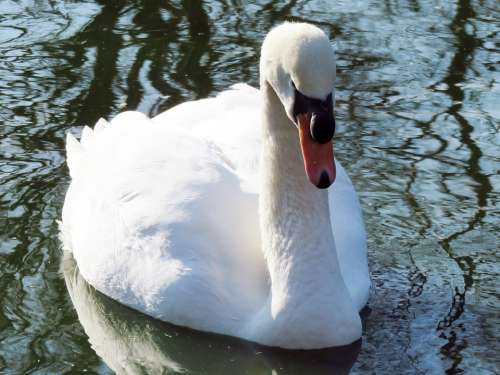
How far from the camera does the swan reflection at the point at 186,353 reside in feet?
19.4

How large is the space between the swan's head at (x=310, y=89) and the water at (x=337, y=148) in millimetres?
1114

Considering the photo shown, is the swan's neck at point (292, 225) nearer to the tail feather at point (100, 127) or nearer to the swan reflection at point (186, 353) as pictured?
the swan reflection at point (186, 353)

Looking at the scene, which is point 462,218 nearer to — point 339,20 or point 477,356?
point 477,356

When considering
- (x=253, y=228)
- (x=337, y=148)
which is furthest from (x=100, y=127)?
(x=253, y=228)

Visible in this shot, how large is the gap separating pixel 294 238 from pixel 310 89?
965 mm

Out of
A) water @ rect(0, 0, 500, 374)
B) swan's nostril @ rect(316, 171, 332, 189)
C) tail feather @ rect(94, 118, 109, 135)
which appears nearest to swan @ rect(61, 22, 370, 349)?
swan's nostril @ rect(316, 171, 332, 189)

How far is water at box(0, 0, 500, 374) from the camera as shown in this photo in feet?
19.7

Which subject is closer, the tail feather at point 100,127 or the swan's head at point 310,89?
the swan's head at point 310,89

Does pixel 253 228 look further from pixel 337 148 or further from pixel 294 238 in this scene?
pixel 337 148

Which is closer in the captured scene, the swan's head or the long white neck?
the swan's head

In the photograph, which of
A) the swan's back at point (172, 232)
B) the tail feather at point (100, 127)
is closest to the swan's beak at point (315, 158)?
the swan's back at point (172, 232)

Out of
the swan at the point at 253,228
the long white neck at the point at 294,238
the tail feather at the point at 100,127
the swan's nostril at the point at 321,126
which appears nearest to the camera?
the swan's nostril at the point at 321,126

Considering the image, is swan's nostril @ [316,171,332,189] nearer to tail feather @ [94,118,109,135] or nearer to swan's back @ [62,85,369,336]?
swan's back @ [62,85,369,336]

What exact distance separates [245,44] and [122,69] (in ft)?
3.83
